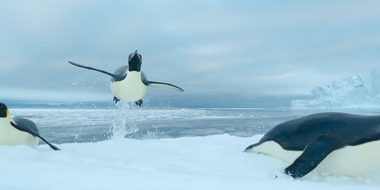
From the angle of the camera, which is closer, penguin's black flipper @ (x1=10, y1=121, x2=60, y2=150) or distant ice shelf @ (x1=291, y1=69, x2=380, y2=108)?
penguin's black flipper @ (x1=10, y1=121, x2=60, y2=150)

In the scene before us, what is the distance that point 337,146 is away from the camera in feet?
9.23

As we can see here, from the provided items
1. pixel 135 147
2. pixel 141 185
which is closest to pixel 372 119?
pixel 141 185

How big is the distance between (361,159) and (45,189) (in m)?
3.81

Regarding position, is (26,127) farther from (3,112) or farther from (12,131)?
(3,112)

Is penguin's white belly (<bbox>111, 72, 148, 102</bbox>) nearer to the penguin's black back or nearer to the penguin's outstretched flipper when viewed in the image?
the penguin's outstretched flipper

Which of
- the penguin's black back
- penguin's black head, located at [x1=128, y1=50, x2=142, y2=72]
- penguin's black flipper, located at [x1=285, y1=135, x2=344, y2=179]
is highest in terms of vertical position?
Answer: penguin's black head, located at [x1=128, y1=50, x2=142, y2=72]

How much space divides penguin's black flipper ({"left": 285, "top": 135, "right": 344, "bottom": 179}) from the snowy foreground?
0.14m

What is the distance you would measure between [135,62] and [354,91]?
260ft

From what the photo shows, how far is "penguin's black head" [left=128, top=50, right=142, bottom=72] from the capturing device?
420 centimetres

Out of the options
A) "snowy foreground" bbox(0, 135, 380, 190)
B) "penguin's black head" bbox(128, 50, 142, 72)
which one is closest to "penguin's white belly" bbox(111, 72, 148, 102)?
"penguin's black head" bbox(128, 50, 142, 72)

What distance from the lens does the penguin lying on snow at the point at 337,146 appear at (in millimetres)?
2770

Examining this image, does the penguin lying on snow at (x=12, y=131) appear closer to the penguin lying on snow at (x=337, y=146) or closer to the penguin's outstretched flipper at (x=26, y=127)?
the penguin's outstretched flipper at (x=26, y=127)

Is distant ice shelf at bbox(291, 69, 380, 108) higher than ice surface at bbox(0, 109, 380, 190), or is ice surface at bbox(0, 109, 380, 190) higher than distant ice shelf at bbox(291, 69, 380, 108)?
distant ice shelf at bbox(291, 69, 380, 108)

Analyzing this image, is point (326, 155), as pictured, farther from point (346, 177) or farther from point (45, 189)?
point (45, 189)
